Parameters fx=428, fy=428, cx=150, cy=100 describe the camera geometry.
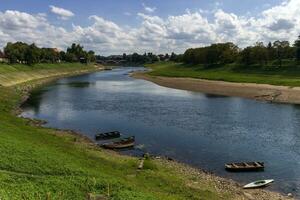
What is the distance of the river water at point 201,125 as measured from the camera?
41.0m

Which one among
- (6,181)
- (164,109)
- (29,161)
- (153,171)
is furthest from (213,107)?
(6,181)

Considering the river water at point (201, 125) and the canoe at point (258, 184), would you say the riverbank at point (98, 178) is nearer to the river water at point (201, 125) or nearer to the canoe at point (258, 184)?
the canoe at point (258, 184)

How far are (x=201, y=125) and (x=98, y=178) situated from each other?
112 ft

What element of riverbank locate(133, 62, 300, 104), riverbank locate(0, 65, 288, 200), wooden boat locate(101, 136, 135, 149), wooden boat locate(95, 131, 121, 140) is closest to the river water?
wooden boat locate(101, 136, 135, 149)

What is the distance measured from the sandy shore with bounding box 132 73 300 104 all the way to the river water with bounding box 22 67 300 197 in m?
6.08

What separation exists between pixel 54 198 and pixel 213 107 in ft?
195

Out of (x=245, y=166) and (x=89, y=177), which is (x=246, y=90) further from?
(x=89, y=177)

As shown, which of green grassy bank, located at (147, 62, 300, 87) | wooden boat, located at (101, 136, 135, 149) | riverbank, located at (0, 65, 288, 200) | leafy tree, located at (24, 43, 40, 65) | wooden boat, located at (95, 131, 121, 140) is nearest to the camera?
riverbank, located at (0, 65, 288, 200)

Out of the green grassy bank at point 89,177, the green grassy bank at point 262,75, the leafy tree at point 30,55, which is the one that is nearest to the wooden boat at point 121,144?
the green grassy bank at point 89,177

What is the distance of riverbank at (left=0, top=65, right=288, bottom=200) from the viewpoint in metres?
23.1

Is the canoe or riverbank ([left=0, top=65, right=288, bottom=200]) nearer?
riverbank ([left=0, top=65, right=288, bottom=200])

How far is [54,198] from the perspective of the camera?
21469mm

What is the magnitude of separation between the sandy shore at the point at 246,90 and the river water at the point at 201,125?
6077 mm

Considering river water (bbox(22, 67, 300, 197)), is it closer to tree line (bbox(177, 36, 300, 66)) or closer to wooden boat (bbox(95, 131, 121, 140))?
wooden boat (bbox(95, 131, 121, 140))
